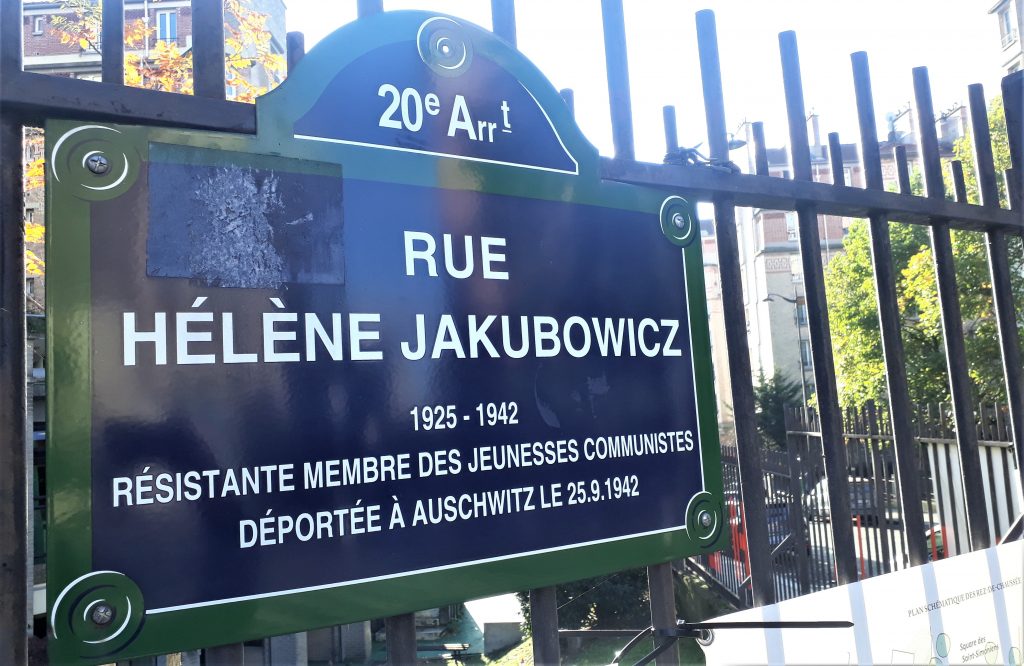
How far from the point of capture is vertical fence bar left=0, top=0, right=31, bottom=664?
1.41 m

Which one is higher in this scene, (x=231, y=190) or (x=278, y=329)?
(x=231, y=190)

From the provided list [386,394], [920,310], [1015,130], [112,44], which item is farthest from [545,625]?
[920,310]

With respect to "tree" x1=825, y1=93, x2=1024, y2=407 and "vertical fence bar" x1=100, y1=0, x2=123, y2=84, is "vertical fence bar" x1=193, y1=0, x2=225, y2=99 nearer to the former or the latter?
"vertical fence bar" x1=100, y1=0, x2=123, y2=84

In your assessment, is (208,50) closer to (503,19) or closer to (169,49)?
(503,19)

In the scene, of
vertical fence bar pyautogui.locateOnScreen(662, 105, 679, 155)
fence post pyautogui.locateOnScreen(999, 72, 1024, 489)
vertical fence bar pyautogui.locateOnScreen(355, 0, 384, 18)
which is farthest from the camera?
fence post pyautogui.locateOnScreen(999, 72, 1024, 489)

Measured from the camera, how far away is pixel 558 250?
1.95m

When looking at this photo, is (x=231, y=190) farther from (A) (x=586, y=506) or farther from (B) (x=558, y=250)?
(A) (x=586, y=506)

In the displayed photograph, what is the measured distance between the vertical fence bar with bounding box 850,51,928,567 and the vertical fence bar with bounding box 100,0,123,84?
227cm

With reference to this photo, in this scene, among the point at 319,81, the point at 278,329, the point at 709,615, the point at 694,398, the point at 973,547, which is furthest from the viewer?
the point at 709,615

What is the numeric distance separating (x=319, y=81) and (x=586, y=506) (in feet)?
3.99

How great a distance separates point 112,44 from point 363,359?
33.8 inches

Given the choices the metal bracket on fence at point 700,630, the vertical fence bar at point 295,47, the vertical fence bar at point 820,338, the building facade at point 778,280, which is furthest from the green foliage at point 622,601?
the building facade at point 778,280

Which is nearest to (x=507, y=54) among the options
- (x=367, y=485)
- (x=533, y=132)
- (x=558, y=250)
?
(x=533, y=132)

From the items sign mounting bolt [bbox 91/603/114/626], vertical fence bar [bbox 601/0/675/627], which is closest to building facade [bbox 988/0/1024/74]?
vertical fence bar [bbox 601/0/675/627]
